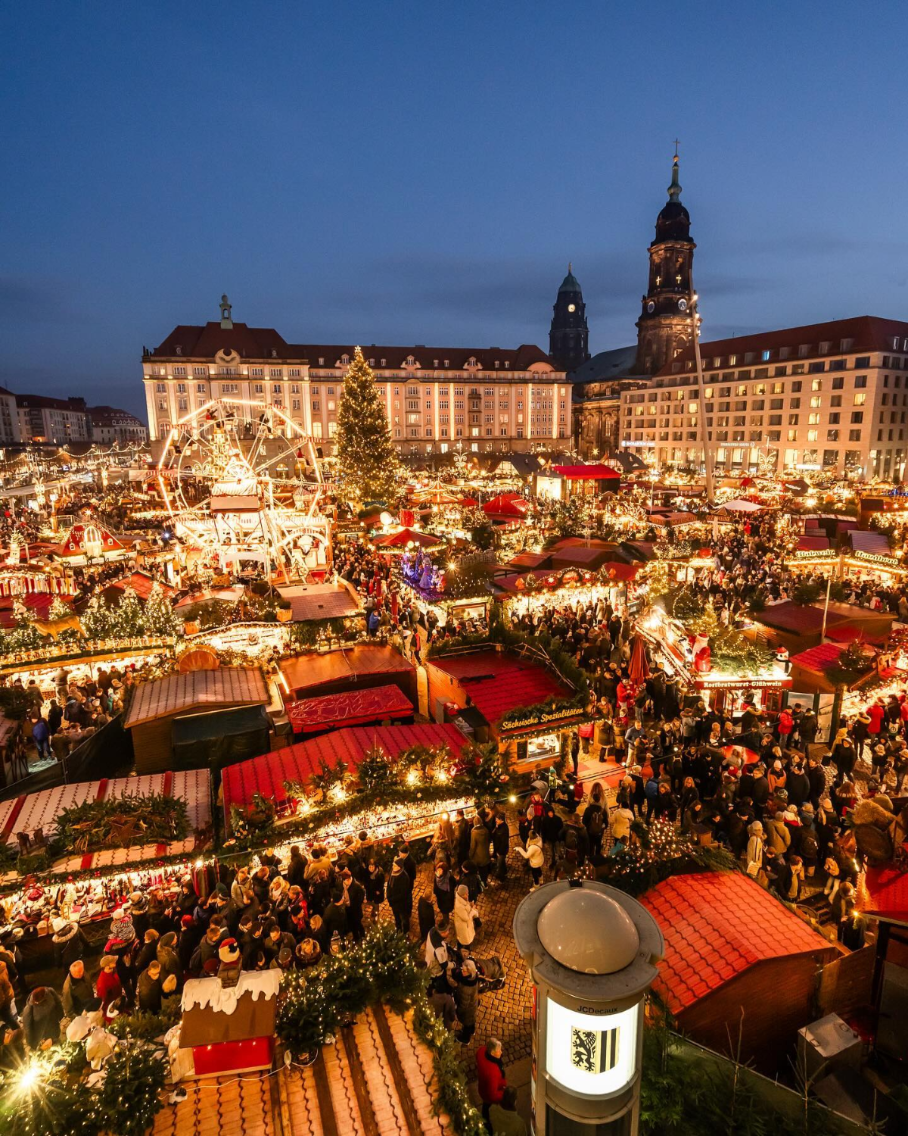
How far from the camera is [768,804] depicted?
31.8 feet

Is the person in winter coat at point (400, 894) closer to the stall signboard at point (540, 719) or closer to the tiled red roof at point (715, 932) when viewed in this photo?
the tiled red roof at point (715, 932)

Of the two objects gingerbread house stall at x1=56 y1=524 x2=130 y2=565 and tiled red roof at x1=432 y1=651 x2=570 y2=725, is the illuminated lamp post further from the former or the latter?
gingerbread house stall at x1=56 y1=524 x2=130 y2=565

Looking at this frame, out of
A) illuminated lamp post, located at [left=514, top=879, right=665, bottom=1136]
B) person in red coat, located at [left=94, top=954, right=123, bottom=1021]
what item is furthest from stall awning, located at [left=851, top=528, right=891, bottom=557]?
person in red coat, located at [left=94, top=954, right=123, bottom=1021]

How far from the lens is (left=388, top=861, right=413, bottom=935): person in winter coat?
328 inches

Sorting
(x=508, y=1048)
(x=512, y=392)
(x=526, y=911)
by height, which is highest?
(x=512, y=392)

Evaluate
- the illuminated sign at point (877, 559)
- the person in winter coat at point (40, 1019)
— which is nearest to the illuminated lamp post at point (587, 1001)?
the person in winter coat at point (40, 1019)

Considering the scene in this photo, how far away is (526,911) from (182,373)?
87.0 m

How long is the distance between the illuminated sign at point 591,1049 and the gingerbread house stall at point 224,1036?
2632 mm

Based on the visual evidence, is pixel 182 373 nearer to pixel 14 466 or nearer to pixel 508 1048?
pixel 14 466

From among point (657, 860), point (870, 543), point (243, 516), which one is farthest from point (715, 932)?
point (870, 543)

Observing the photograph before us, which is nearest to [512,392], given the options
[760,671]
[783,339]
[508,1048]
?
[783,339]

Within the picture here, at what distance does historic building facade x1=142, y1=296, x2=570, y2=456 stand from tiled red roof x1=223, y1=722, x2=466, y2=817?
76128 millimetres

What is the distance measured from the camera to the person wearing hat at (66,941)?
7555 millimetres

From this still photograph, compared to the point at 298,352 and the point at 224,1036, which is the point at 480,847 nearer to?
the point at 224,1036
